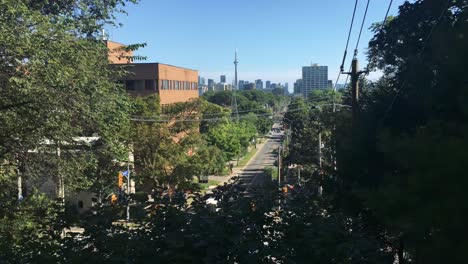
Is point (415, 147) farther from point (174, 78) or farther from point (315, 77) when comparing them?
point (315, 77)

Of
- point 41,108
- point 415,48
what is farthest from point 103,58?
point 415,48

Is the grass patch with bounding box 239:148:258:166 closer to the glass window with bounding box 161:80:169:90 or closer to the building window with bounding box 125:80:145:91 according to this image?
the glass window with bounding box 161:80:169:90

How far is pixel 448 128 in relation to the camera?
10.2ft

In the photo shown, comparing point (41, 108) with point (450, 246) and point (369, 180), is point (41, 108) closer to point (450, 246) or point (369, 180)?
point (369, 180)

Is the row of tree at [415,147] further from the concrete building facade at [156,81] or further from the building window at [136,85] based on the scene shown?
the building window at [136,85]

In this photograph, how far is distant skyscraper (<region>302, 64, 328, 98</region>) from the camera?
151250 millimetres

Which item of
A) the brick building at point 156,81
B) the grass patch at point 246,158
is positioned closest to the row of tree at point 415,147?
the brick building at point 156,81

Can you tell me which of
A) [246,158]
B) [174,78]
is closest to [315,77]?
[246,158]

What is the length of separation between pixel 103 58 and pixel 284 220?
288 inches

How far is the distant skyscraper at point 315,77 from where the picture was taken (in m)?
151

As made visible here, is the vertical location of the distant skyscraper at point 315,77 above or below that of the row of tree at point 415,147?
above

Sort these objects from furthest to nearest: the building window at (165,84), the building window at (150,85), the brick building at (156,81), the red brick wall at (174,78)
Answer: the building window at (165,84), the red brick wall at (174,78), the building window at (150,85), the brick building at (156,81)

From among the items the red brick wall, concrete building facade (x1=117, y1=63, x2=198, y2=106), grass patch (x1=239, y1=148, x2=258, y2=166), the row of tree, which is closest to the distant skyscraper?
grass patch (x1=239, y1=148, x2=258, y2=166)

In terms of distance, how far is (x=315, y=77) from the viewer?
156125 mm
